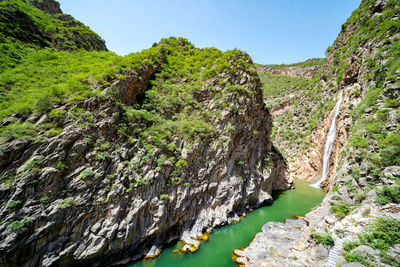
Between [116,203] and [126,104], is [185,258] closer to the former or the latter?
[116,203]

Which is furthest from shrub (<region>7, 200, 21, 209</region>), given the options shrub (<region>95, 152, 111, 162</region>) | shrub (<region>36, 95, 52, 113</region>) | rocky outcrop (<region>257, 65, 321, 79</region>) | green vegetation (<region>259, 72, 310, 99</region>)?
rocky outcrop (<region>257, 65, 321, 79</region>)

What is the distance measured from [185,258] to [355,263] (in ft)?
26.9

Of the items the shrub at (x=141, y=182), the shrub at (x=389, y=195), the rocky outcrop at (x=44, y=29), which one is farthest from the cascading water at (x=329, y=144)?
the rocky outcrop at (x=44, y=29)

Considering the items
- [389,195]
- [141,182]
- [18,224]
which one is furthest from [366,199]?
[18,224]

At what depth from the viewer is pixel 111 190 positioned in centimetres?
880

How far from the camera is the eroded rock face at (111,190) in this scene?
21.9 ft

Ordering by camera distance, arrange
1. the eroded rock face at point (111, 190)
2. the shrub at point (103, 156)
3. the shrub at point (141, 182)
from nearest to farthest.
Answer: the eroded rock face at point (111, 190) < the shrub at point (103, 156) < the shrub at point (141, 182)

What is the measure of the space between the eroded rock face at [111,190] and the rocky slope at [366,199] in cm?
468

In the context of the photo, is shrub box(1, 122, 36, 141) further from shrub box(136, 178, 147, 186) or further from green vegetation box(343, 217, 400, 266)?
green vegetation box(343, 217, 400, 266)

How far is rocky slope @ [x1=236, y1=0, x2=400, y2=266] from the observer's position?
515cm

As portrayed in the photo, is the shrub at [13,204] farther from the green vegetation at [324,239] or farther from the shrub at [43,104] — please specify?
the green vegetation at [324,239]

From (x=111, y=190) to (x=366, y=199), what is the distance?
539 inches

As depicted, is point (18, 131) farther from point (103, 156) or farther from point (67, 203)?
point (67, 203)

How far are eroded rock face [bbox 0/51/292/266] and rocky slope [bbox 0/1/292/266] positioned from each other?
0.05 metres
